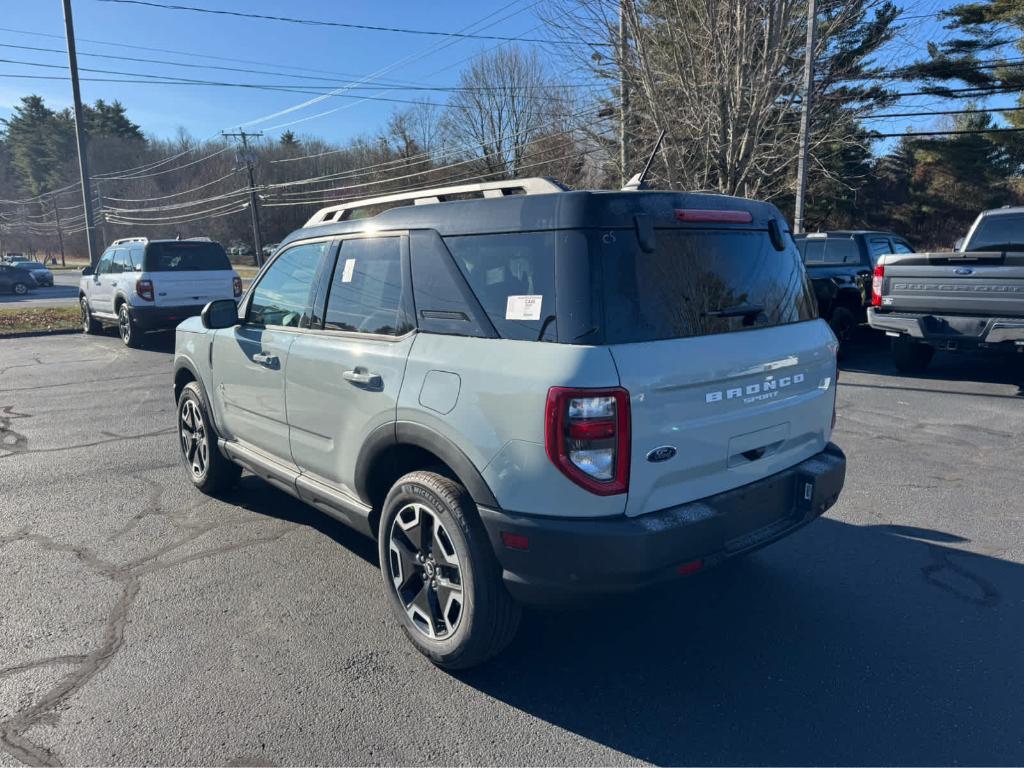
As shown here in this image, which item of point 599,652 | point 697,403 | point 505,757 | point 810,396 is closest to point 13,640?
point 505,757

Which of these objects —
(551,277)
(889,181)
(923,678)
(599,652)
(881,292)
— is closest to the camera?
(551,277)

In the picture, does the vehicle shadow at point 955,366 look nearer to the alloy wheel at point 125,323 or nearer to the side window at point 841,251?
the side window at point 841,251

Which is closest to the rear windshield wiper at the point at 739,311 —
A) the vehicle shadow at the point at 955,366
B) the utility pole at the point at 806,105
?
the vehicle shadow at the point at 955,366

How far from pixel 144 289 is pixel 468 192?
11.3 m

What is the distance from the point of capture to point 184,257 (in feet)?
43.0

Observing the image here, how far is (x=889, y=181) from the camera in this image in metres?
41.4

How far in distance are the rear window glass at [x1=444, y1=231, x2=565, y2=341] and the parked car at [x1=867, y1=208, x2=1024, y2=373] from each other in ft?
23.9

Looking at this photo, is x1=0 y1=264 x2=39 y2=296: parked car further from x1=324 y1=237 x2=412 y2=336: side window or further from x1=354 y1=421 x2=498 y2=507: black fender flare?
x1=354 y1=421 x2=498 y2=507: black fender flare

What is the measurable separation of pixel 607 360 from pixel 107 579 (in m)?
3.13

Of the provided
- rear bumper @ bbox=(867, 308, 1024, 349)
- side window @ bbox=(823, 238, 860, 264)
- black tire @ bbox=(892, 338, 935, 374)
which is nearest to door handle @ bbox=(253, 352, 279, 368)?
rear bumper @ bbox=(867, 308, 1024, 349)

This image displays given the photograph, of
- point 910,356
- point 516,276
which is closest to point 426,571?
point 516,276

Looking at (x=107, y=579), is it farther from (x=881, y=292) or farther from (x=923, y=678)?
(x=881, y=292)

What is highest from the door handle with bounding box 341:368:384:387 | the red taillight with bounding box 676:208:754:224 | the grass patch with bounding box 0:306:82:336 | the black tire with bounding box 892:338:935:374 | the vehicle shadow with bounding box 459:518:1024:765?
the red taillight with bounding box 676:208:754:224

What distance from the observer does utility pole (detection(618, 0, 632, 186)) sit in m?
11.9
